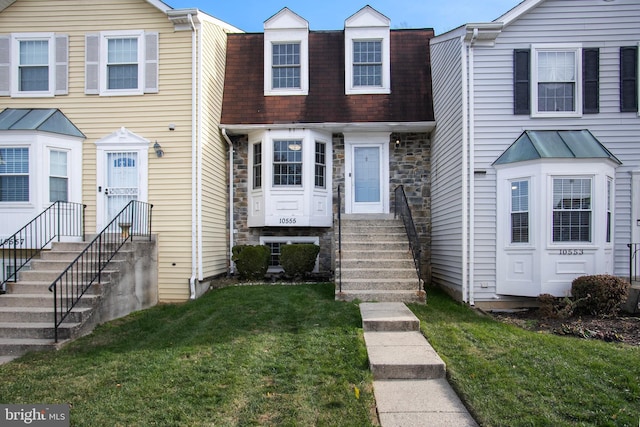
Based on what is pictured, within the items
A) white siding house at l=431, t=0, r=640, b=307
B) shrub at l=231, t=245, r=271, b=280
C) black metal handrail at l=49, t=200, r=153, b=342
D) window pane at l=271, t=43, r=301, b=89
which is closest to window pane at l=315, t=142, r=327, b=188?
window pane at l=271, t=43, r=301, b=89

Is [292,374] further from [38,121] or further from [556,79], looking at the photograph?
[38,121]

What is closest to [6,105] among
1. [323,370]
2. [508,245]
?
[323,370]

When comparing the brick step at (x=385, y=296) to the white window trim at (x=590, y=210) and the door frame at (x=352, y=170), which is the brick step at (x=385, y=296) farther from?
the door frame at (x=352, y=170)

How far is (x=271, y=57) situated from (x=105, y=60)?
413 centimetres

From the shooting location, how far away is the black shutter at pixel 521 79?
28.6ft

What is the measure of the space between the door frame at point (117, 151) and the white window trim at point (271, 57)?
3.59 meters

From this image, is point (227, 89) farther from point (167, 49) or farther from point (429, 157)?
point (429, 157)

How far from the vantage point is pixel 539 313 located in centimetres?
A: 787

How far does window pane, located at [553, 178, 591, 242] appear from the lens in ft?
26.5

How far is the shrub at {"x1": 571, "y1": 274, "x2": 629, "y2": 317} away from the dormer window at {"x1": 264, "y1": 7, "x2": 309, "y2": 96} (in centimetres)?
794

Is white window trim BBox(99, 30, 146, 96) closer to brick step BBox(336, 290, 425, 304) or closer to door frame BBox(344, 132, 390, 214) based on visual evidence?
door frame BBox(344, 132, 390, 214)

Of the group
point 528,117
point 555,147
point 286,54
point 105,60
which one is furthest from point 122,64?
point 555,147

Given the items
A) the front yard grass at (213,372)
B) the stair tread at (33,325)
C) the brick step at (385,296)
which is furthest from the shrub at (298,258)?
the stair tread at (33,325)

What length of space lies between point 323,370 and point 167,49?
8450mm
